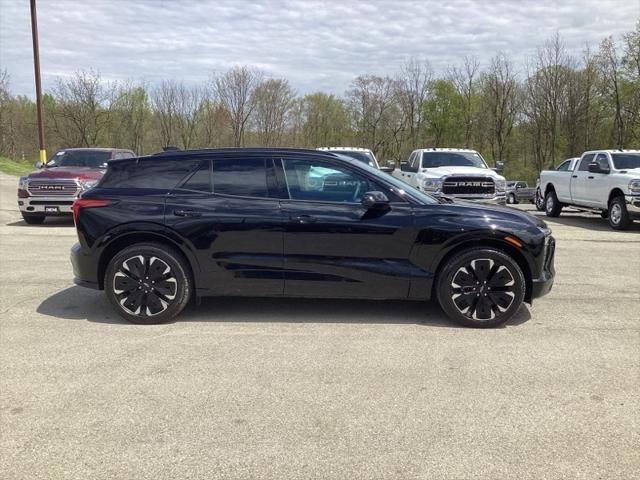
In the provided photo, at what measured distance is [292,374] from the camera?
411 centimetres

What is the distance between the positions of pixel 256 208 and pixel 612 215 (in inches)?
468

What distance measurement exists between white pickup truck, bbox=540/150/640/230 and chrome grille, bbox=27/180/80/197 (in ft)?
42.5

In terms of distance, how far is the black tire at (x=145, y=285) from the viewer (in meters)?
5.26

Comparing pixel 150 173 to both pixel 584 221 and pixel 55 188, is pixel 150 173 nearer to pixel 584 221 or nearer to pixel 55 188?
pixel 55 188

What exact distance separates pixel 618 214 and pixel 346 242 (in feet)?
36.7

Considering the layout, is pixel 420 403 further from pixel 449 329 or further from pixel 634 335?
pixel 634 335

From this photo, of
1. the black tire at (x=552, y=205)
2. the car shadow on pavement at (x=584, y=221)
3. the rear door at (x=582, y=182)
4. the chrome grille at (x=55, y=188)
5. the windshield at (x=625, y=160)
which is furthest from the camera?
the black tire at (x=552, y=205)

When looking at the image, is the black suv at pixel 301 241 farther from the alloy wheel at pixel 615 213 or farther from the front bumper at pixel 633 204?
the alloy wheel at pixel 615 213

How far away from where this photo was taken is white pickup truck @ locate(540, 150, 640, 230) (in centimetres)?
1331

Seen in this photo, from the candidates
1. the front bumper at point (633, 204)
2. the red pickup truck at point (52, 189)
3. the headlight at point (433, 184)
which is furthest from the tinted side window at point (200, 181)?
the front bumper at point (633, 204)

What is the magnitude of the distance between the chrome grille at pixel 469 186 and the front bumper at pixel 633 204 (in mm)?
3214

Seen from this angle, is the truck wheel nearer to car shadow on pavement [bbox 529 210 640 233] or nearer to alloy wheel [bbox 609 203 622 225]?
alloy wheel [bbox 609 203 622 225]

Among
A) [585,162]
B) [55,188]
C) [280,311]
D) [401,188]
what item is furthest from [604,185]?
[55,188]

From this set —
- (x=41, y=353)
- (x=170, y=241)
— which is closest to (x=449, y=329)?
(x=170, y=241)
